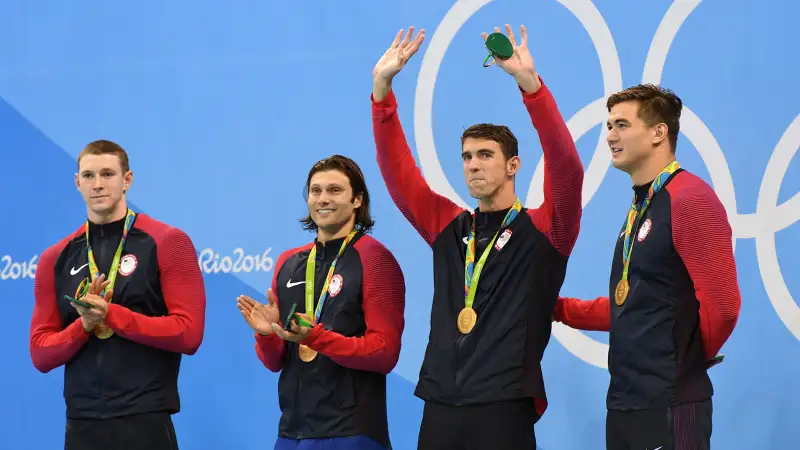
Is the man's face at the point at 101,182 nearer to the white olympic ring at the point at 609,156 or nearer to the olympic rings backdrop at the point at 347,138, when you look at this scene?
the olympic rings backdrop at the point at 347,138

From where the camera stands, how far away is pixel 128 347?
3.93m

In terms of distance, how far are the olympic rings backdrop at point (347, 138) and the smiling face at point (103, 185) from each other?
1453 mm

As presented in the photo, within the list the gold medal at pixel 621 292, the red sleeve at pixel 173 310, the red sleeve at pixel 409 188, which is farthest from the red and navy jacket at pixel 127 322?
the gold medal at pixel 621 292

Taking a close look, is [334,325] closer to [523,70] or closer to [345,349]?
[345,349]

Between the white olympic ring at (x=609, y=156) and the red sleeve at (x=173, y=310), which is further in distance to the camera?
the white olympic ring at (x=609, y=156)

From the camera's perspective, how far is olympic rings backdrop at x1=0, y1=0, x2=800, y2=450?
→ 15.4 feet

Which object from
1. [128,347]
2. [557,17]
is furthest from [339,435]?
[557,17]

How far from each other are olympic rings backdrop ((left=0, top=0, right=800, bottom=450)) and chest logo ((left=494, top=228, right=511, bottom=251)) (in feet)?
4.36

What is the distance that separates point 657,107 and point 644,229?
1.44 ft

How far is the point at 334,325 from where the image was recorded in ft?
12.5

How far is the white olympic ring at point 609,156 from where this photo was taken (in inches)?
183

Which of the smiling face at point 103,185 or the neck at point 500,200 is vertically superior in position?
the smiling face at point 103,185

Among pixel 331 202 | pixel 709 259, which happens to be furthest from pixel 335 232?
pixel 709 259

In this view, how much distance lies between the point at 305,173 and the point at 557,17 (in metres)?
1.50
